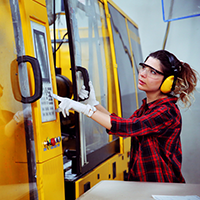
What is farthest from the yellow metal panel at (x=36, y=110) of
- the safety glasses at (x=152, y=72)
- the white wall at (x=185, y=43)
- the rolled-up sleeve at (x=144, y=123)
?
the white wall at (x=185, y=43)

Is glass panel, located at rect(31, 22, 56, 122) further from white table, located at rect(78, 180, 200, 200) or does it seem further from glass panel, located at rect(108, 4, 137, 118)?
glass panel, located at rect(108, 4, 137, 118)

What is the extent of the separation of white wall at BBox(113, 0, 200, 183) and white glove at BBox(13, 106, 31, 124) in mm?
2073

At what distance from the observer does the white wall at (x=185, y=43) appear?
3023 mm

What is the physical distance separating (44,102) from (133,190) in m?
0.72

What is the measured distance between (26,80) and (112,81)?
1529mm

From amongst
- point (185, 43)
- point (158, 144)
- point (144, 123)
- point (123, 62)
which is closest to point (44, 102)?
point (144, 123)

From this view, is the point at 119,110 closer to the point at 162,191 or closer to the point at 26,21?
the point at 162,191

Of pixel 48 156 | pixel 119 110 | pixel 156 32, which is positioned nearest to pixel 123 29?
pixel 156 32

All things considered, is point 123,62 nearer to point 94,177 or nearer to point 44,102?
point 94,177

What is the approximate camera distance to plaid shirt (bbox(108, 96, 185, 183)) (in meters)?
1.72

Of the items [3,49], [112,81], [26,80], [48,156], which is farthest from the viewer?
[112,81]

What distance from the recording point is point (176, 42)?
3324mm

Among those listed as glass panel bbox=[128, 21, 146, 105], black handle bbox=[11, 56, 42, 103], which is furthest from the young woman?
glass panel bbox=[128, 21, 146, 105]

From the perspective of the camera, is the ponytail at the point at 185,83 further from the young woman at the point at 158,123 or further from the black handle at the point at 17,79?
the black handle at the point at 17,79
